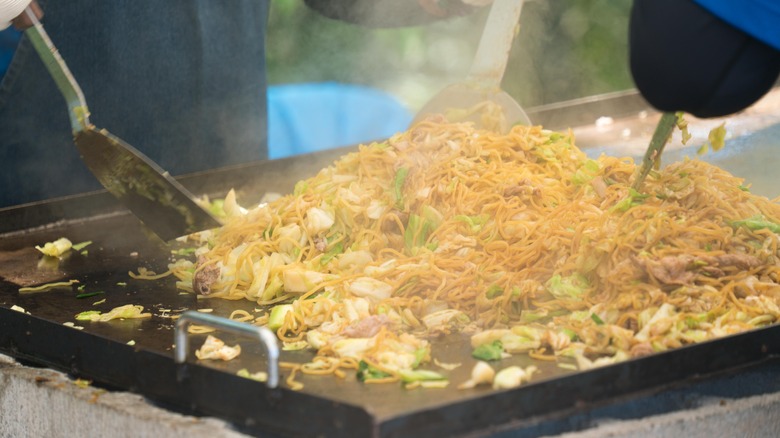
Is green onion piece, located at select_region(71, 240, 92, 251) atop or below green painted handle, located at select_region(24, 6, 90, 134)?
below

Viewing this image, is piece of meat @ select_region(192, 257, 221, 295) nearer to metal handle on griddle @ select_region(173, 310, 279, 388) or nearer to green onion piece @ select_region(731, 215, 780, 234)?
metal handle on griddle @ select_region(173, 310, 279, 388)

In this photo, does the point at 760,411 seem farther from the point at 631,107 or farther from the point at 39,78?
the point at 39,78

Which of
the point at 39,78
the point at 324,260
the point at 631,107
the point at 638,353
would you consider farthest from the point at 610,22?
the point at 638,353

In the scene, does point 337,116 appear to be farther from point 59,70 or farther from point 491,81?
point 59,70

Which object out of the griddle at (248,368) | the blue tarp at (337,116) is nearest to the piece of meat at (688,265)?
the griddle at (248,368)

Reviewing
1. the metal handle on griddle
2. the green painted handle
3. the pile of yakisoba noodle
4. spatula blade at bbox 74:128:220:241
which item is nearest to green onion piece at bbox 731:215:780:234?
the pile of yakisoba noodle
